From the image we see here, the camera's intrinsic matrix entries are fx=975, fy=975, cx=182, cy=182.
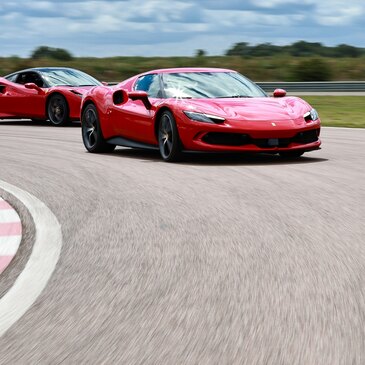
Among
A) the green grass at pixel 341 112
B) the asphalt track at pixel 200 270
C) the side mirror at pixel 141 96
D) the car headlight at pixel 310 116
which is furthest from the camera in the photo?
the green grass at pixel 341 112

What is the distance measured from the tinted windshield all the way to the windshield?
8005 mm

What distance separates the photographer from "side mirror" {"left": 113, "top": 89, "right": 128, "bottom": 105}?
40.4 ft

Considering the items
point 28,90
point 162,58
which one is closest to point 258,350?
point 28,90

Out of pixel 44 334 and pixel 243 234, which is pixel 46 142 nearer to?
pixel 243 234

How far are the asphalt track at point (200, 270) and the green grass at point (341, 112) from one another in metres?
8.77

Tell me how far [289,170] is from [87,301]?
231 inches

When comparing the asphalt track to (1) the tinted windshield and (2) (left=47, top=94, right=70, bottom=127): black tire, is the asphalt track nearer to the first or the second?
(1) the tinted windshield

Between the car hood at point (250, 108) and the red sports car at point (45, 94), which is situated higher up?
the car hood at point (250, 108)

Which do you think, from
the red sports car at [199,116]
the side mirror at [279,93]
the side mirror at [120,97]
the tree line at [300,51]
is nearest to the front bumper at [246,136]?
the red sports car at [199,116]

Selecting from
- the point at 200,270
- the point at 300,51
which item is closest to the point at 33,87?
the point at 200,270

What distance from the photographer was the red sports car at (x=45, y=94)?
62.9ft

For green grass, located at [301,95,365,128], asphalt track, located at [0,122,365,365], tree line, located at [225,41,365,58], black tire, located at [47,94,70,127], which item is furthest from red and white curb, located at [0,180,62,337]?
tree line, located at [225,41,365,58]

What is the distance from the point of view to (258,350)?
367cm

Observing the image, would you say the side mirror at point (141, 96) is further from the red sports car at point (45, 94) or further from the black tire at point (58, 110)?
the black tire at point (58, 110)
